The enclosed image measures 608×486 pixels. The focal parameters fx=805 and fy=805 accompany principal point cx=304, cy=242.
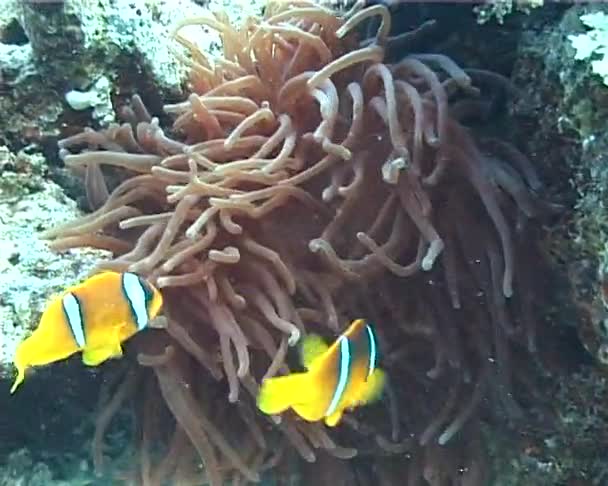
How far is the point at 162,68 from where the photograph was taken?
101 inches

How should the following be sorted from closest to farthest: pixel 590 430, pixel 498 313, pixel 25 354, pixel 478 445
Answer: pixel 25 354
pixel 590 430
pixel 498 313
pixel 478 445

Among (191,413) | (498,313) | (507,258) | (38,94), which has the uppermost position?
(38,94)

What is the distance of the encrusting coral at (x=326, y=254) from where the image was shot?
2180 mm

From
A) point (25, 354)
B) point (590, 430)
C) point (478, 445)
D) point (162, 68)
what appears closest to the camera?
point (25, 354)

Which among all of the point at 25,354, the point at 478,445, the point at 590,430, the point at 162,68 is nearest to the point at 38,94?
the point at 162,68

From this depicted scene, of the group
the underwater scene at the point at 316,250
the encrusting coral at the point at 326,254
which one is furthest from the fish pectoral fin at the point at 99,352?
the encrusting coral at the point at 326,254

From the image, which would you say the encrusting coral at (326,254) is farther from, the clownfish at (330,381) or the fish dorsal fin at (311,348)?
the clownfish at (330,381)

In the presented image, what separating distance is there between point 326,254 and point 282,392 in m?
0.52

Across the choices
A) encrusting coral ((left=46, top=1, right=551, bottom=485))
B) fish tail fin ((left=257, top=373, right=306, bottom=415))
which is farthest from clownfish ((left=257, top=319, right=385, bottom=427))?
encrusting coral ((left=46, top=1, right=551, bottom=485))

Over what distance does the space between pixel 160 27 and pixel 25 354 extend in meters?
1.32

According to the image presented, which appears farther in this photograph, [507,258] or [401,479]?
[401,479]

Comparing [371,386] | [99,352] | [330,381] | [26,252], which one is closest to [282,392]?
[330,381]

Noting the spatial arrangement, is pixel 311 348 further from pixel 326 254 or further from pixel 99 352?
pixel 99 352

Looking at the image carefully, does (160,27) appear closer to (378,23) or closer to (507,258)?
(378,23)
